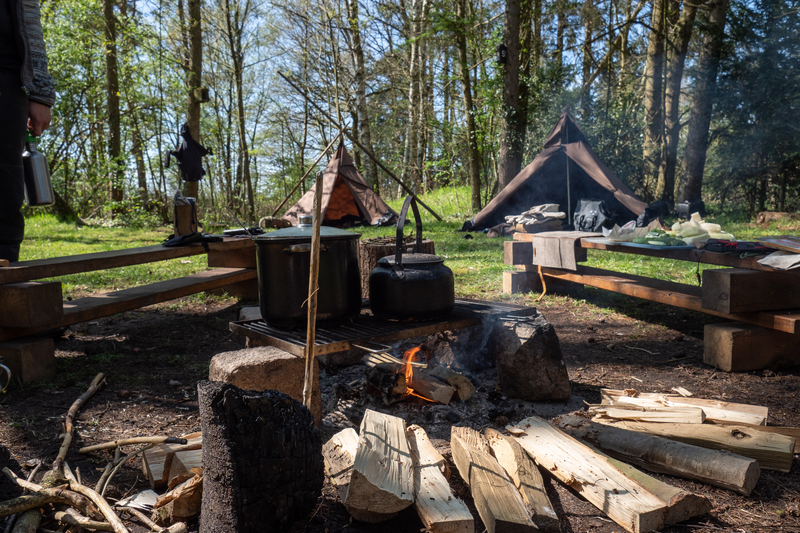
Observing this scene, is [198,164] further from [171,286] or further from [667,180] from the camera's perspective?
[667,180]

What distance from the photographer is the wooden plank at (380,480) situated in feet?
5.42

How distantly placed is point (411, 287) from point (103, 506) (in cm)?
152

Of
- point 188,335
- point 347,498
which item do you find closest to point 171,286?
point 188,335

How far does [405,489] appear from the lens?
1680mm

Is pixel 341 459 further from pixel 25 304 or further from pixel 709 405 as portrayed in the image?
pixel 25 304

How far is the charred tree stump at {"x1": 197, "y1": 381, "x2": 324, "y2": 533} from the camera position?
1.46 metres

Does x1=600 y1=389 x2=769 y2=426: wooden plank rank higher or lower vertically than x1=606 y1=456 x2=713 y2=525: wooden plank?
higher

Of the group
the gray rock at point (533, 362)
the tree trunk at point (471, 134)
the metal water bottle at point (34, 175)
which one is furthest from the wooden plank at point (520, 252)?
the tree trunk at point (471, 134)

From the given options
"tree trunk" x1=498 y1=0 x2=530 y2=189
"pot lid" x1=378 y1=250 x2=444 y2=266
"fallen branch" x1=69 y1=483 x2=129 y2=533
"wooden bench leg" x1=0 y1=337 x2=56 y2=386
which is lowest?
"fallen branch" x1=69 y1=483 x2=129 y2=533

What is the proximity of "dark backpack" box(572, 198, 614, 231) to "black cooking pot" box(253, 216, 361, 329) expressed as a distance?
23.0 feet

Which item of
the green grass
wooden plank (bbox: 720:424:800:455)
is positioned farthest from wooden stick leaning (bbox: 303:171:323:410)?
the green grass

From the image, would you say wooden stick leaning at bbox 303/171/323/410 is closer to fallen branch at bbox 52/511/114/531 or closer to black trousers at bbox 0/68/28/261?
fallen branch at bbox 52/511/114/531

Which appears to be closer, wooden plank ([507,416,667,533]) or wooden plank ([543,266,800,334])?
wooden plank ([507,416,667,533])

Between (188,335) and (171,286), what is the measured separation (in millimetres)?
442
